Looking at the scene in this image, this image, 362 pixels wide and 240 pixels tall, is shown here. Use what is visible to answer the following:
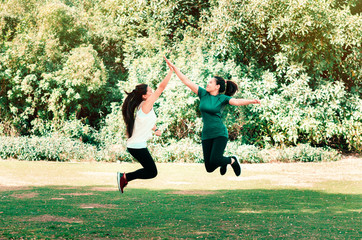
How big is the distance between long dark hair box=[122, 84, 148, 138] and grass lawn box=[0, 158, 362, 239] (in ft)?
6.67

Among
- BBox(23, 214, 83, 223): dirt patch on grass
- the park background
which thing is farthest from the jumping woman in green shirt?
the park background

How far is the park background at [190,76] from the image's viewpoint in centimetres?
2022

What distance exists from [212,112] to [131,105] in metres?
1.25

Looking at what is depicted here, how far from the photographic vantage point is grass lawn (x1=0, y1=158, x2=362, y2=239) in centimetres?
827

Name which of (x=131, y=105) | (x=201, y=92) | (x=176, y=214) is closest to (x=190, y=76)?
(x=176, y=214)

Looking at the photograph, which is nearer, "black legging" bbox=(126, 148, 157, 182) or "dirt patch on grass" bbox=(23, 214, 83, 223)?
"black legging" bbox=(126, 148, 157, 182)

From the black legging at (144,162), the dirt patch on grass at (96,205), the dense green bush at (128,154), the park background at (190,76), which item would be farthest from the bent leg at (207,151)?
the park background at (190,76)

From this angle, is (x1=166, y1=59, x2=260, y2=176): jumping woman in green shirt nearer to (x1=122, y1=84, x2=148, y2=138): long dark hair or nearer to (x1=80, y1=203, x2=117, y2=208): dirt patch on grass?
(x1=122, y1=84, x2=148, y2=138): long dark hair

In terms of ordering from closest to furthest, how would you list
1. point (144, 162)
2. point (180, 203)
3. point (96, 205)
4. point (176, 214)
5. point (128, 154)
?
point (144, 162)
point (176, 214)
point (96, 205)
point (180, 203)
point (128, 154)

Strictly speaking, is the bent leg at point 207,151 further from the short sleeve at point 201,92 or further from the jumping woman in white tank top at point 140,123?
the jumping woman in white tank top at point 140,123

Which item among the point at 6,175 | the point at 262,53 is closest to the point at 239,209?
the point at 6,175

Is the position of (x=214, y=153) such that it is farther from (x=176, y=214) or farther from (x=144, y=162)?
(x=176, y=214)

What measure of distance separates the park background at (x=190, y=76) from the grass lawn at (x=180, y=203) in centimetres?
278

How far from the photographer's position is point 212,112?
7.18m
